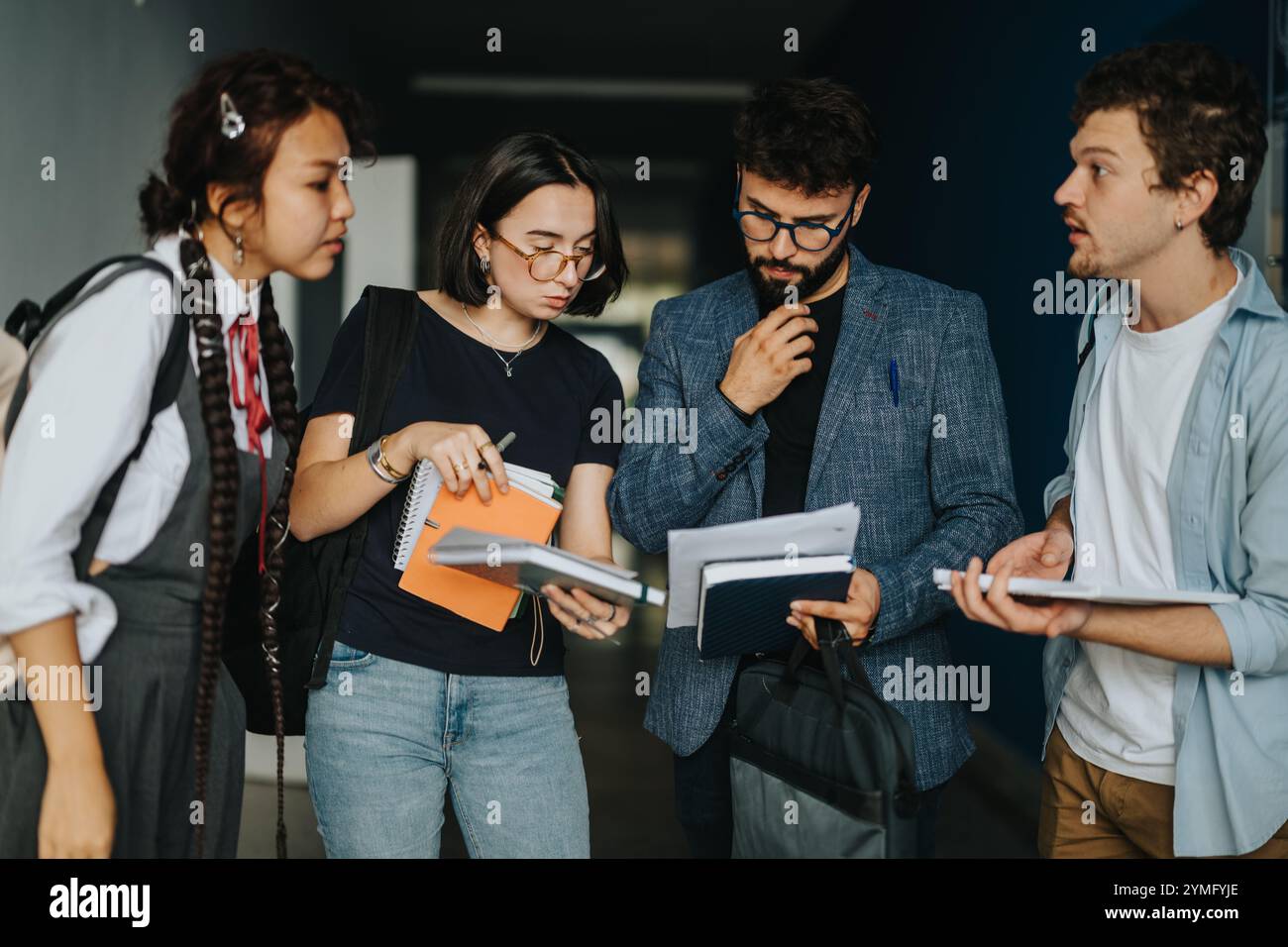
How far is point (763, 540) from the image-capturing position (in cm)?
152

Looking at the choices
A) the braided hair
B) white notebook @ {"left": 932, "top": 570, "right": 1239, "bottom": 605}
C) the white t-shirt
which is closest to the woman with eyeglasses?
the braided hair

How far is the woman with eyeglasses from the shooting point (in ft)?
5.48

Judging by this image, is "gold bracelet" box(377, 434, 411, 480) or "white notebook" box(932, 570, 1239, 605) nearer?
"white notebook" box(932, 570, 1239, 605)

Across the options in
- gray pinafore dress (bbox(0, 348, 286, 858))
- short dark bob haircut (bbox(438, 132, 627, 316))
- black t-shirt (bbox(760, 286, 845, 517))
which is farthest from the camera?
black t-shirt (bbox(760, 286, 845, 517))

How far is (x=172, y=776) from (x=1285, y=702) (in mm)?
1549

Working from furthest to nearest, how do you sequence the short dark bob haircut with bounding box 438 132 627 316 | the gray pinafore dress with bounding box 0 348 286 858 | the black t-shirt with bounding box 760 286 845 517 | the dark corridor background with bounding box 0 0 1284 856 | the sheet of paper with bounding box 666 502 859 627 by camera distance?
the dark corridor background with bounding box 0 0 1284 856
the black t-shirt with bounding box 760 286 845 517
the short dark bob haircut with bounding box 438 132 627 316
the sheet of paper with bounding box 666 502 859 627
the gray pinafore dress with bounding box 0 348 286 858

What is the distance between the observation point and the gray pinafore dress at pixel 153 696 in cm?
137

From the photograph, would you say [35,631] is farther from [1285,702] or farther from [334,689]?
[1285,702]

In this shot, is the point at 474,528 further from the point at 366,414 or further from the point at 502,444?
the point at 366,414

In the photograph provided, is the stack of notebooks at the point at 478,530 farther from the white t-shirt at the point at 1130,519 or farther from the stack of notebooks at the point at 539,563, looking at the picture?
the white t-shirt at the point at 1130,519

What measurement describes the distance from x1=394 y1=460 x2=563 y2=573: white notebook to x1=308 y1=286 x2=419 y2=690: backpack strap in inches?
3.0

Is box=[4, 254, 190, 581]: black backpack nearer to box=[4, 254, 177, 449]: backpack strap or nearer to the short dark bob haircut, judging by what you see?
box=[4, 254, 177, 449]: backpack strap

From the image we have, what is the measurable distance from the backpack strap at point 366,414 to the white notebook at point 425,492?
0.25 feet

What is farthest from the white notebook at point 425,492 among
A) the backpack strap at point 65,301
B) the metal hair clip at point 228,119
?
the metal hair clip at point 228,119
